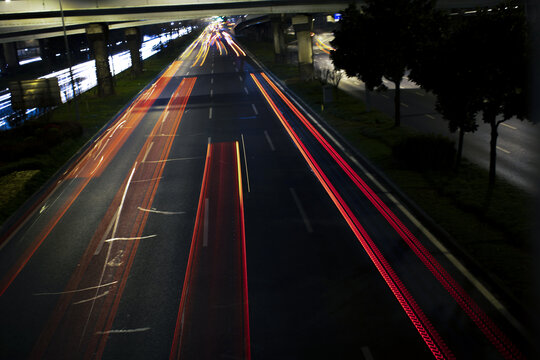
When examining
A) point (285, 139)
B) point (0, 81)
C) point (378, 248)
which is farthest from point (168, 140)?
point (0, 81)

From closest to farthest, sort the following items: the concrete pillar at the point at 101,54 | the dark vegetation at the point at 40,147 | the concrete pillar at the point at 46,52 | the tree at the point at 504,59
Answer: the tree at the point at 504,59 → the dark vegetation at the point at 40,147 → the concrete pillar at the point at 101,54 → the concrete pillar at the point at 46,52

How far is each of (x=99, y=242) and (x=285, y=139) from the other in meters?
13.7

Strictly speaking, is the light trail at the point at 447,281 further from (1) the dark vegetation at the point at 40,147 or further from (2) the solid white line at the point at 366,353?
(1) the dark vegetation at the point at 40,147

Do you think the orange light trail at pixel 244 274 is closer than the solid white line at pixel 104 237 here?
Yes

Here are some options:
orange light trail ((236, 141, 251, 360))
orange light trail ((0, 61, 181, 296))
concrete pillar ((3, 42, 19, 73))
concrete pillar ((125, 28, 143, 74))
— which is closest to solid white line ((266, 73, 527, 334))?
orange light trail ((236, 141, 251, 360))

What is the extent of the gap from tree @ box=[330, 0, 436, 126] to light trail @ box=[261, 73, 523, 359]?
375 inches

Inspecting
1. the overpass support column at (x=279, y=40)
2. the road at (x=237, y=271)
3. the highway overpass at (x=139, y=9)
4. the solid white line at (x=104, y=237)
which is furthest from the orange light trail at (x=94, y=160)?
the overpass support column at (x=279, y=40)

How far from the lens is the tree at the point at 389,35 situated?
90.0ft

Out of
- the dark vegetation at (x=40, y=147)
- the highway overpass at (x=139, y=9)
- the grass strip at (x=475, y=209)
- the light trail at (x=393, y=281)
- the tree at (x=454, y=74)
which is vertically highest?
the highway overpass at (x=139, y=9)

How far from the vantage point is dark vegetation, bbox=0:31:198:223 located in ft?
67.2

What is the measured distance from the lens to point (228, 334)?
1006 cm

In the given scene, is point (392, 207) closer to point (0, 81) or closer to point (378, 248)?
point (378, 248)

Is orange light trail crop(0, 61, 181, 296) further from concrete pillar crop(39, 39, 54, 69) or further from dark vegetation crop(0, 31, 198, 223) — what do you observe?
concrete pillar crop(39, 39, 54, 69)

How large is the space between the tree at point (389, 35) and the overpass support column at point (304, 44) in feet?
66.4
